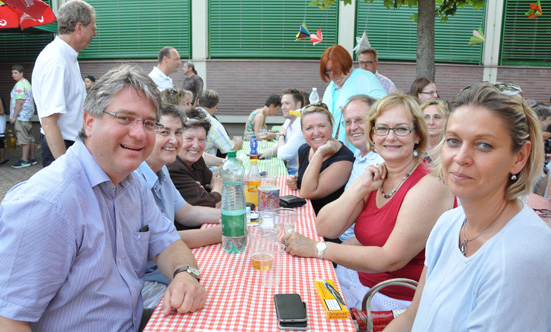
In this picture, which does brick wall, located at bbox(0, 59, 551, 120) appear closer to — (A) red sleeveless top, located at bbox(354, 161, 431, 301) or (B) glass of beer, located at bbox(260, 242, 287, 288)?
(A) red sleeveless top, located at bbox(354, 161, 431, 301)

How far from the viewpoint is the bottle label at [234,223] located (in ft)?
6.92

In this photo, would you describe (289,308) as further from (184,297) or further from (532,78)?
(532,78)

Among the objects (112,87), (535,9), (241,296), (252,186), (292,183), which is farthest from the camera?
(535,9)

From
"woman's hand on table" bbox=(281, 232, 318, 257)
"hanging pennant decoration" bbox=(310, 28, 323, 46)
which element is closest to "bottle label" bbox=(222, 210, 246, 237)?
"woman's hand on table" bbox=(281, 232, 318, 257)

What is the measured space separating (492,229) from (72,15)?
3632 millimetres

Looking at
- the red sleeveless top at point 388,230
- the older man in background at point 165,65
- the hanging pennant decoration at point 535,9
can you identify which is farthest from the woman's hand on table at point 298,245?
the hanging pennant decoration at point 535,9

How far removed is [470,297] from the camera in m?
1.28

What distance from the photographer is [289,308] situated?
1511 millimetres

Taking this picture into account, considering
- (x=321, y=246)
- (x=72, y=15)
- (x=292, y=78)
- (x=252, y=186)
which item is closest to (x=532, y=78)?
(x=292, y=78)

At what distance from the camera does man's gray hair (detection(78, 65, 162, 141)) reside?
1.54 metres

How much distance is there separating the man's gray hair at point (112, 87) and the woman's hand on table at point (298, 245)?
0.99 meters

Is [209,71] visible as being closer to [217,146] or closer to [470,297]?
[217,146]

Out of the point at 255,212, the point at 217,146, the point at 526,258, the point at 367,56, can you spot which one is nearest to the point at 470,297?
the point at 526,258

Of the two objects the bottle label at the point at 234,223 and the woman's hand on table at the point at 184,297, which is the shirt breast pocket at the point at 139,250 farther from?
the bottle label at the point at 234,223
